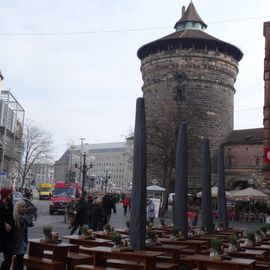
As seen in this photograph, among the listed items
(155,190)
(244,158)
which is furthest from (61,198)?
(244,158)

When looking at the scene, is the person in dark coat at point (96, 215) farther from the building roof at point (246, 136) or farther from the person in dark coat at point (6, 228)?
the building roof at point (246, 136)

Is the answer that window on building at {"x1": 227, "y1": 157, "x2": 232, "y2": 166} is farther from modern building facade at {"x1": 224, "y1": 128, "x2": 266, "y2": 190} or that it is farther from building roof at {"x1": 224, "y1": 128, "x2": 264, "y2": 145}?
building roof at {"x1": 224, "y1": 128, "x2": 264, "y2": 145}

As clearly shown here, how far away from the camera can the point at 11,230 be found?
7.82m

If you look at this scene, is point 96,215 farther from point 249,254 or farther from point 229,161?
point 229,161

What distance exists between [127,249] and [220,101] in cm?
4510

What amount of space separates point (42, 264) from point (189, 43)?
44765 mm

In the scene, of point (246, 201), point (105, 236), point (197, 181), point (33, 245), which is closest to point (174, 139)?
point (246, 201)

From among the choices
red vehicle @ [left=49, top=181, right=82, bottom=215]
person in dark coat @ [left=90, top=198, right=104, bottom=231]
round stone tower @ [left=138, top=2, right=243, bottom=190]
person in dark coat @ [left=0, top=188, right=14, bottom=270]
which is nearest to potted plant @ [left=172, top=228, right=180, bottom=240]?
person in dark coat @ [left=0, top=188, right=14, bottom=270]

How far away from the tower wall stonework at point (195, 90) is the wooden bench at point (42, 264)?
41.1 metres

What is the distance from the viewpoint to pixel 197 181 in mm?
48531

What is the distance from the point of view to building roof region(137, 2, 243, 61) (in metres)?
50.4

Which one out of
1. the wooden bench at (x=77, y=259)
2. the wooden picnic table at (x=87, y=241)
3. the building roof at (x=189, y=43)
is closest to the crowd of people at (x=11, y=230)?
the wooden bench at (x=77, y=259)

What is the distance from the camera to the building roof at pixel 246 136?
163 feet

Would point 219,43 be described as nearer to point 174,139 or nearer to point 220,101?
point 220,101
